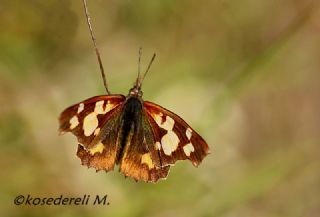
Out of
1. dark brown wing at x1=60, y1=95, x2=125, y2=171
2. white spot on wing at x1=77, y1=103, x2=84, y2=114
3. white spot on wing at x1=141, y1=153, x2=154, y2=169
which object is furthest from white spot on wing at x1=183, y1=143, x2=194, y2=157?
white spot on wing at x1=77, y1=103, x2=84, y2=114

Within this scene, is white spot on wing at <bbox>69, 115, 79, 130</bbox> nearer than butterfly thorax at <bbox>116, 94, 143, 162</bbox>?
Yes

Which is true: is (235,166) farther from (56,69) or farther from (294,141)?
(56,69)

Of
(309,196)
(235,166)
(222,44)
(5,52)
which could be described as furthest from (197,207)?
(5,52)

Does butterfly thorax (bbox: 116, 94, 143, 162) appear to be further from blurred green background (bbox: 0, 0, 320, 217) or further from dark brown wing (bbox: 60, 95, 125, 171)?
blurred green background (bbox: 0, 0, 320, 217)

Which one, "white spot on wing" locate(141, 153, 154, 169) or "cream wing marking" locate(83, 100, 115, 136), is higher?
"cream wing marking" locate(83, 100, 115, 136)

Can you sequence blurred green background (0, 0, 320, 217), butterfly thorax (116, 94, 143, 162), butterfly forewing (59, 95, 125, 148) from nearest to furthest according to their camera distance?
butterfly forewing (59, 95, 125, 148) → butterfly thorax (116, 94, 143, 162) → blurred green background (0, 0, 320, 217)

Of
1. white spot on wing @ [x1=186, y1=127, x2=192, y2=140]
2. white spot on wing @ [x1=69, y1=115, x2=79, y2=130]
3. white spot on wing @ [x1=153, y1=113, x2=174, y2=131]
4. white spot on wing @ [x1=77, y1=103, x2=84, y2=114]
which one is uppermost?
white spot on wing @ [x1=153, y1=113, x2=174, y2=131]

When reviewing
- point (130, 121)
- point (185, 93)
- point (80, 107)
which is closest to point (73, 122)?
point (80, 107)
